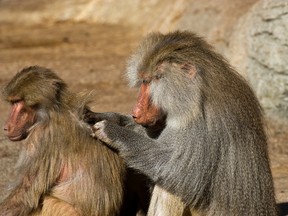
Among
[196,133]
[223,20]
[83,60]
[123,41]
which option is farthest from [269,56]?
[123,41]

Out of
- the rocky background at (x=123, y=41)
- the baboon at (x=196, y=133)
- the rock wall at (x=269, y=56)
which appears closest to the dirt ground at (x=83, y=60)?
the rocky background at (x=123, y=41)

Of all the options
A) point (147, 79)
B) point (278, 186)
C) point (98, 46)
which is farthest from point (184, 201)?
point (98, 46)

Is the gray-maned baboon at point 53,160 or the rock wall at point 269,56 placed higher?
the rock wall at point 269,56

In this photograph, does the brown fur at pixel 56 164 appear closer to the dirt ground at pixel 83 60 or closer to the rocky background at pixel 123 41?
the rocky background at pixel 123 41

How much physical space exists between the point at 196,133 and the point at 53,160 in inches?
37.8

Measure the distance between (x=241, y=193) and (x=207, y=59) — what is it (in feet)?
3.01

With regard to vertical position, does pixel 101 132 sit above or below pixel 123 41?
below

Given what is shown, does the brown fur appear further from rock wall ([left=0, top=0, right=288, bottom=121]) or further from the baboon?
rock wall ([left=0, top=0, right=288, bottom=121])

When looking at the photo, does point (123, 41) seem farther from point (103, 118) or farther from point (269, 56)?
point (103, 118)

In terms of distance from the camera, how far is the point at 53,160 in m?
5.67

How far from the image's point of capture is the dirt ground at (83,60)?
8.87 metres

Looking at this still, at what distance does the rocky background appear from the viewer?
959cm

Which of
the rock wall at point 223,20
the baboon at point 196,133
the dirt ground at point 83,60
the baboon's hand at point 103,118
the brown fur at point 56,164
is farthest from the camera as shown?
the rock wall at point 223,20

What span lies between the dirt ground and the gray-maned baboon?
205cm
